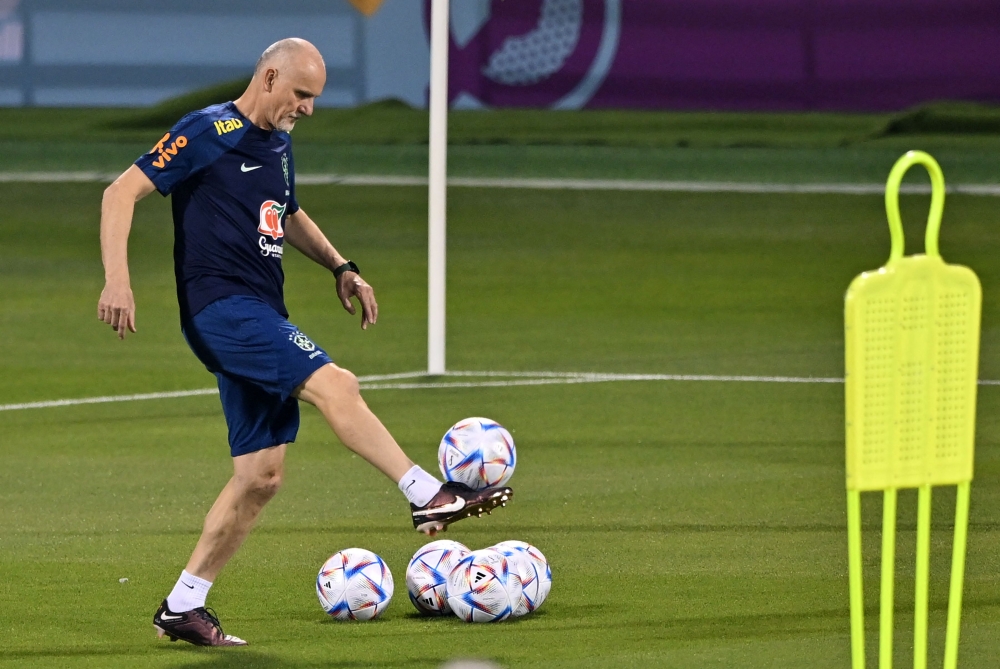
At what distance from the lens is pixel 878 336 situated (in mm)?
4520

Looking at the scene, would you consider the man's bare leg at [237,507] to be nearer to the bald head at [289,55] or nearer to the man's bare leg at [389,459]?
the man's bare leg at [389,459]

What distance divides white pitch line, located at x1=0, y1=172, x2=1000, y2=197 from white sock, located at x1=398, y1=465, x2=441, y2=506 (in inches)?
787

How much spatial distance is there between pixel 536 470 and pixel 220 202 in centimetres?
394

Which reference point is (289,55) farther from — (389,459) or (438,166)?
(438,166)

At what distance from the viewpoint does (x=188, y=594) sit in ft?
22.2

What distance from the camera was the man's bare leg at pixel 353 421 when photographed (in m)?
6.29

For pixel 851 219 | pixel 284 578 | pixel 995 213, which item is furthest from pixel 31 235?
pixel 284 578

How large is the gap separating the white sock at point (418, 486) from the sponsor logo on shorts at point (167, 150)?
1.36m

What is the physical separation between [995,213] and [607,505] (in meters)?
15.9

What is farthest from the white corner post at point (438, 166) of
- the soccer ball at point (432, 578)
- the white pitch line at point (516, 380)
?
the soccer ball at point (432, 578)

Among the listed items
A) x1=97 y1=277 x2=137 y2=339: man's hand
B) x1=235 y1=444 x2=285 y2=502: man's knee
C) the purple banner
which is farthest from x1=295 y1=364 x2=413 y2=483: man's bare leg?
the purple banner

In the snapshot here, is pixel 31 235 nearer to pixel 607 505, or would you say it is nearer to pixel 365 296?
pixel 607 505

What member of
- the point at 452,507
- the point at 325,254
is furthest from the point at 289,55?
the point at 452,507

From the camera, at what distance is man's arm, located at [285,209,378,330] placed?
7.12 meters
